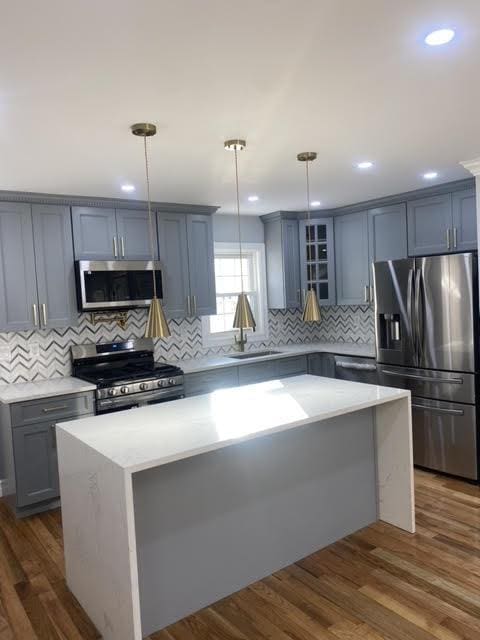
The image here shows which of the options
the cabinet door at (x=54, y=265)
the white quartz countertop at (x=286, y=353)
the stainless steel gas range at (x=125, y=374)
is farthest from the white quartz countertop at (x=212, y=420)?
the cabinet door at (x=54, y=265)

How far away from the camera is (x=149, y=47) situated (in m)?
1.71

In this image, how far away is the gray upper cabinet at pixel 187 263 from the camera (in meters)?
4.53

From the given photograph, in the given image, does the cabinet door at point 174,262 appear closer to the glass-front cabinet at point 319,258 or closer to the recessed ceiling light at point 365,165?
the glass-front cabinet at point 319,258

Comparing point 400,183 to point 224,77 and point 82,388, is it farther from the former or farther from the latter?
point 82,388

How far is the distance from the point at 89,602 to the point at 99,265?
251 centimetres

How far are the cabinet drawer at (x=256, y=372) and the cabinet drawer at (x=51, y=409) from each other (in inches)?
58.6

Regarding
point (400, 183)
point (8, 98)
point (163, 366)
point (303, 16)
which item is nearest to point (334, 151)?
point (400, 183)

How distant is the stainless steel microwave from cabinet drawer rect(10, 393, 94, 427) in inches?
30.4

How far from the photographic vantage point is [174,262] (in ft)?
15.0

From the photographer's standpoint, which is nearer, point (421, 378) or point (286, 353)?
point (421, 378)

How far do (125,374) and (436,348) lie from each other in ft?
8.33

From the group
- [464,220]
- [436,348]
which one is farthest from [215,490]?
[464,220]

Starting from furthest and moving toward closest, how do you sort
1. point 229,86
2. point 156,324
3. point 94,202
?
point 94,202
point 156,324
point 229,86

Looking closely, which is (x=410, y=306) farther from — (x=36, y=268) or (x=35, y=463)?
(x=35, y=463)
